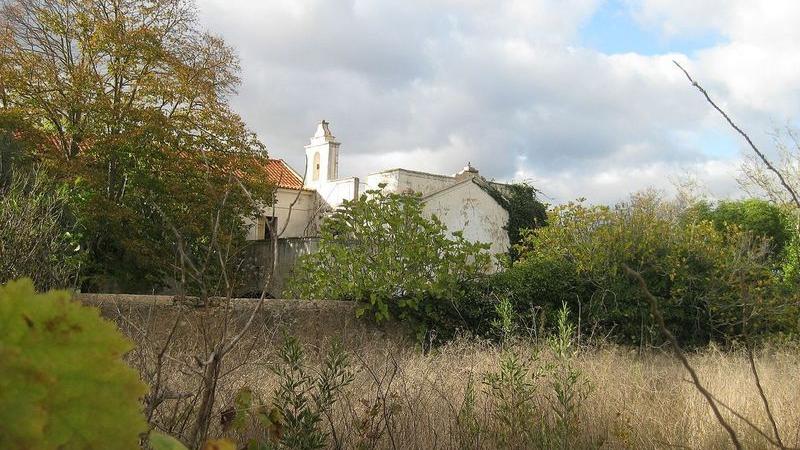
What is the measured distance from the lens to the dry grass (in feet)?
14.9

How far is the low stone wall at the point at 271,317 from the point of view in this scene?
328 inches

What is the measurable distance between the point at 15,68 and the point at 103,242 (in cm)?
562

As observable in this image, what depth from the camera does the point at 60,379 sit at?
2.37 ft

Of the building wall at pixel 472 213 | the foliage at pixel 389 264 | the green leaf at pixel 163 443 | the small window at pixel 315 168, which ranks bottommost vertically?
the green leaf at pixel 163 443

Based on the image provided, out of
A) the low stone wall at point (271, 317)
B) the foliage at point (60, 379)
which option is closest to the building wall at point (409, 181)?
the low stone wall at point (271, 317)

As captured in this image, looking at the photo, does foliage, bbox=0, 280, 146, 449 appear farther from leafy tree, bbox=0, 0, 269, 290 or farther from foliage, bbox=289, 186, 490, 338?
leafy tree, bbox=0, 0, 269, 290

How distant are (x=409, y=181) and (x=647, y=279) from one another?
14.8 metres

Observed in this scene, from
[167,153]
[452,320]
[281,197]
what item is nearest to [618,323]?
[452,320]

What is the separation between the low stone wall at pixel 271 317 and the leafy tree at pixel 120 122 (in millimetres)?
11400

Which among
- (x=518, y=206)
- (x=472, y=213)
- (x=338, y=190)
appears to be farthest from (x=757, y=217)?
(x=338, y=190)

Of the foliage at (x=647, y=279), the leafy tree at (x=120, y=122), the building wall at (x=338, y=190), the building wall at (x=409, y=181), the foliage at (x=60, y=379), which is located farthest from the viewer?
the building wall at (x=338, y=190)

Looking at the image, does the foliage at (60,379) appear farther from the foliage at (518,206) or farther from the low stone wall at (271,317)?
the foliage at (518,206)

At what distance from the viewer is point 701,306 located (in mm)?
14148

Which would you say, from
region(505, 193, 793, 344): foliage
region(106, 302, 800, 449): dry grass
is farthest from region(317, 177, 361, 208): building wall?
region(106, 302, 800, 449): dry grass
